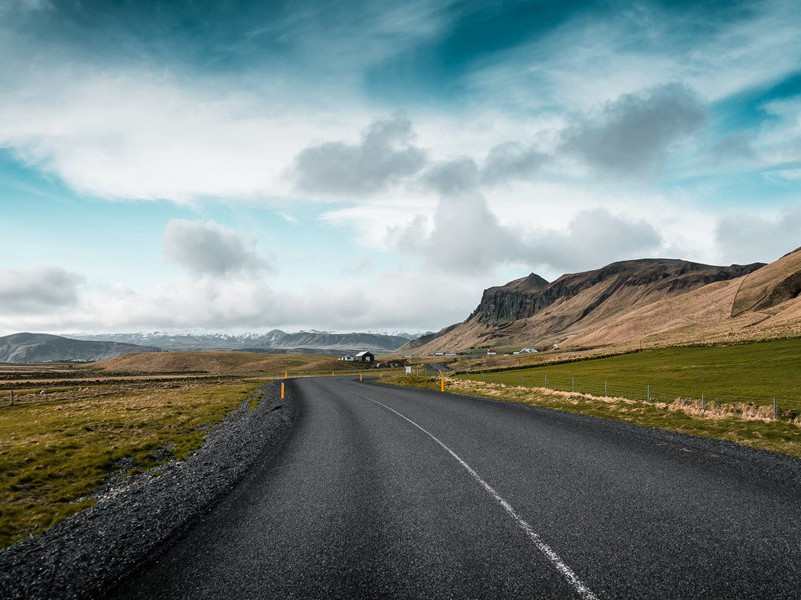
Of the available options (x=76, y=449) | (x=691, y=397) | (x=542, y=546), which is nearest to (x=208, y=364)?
(x=76, y=449)

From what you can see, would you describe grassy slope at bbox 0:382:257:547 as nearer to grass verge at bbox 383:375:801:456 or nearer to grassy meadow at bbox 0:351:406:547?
grassy meadow at bbox 0:351:406:547

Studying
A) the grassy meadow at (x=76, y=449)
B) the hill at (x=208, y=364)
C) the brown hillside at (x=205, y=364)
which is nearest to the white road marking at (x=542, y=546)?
the grassy meadow at (x=76, y=449)

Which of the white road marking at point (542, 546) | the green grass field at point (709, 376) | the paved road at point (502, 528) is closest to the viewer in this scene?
the white road marking at point (542, 546)

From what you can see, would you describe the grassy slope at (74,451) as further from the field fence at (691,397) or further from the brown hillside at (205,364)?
the brown hillside at (205,364)

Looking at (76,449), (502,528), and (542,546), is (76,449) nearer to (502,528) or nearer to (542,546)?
(502,528)

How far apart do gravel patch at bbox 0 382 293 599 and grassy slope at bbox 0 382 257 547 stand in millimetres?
1010

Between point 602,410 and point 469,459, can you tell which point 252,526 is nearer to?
point 469,459

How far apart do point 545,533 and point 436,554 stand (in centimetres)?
203

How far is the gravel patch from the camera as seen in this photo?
21.3 feet

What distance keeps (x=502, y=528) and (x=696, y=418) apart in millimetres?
17120

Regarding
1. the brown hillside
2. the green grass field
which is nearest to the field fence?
the green grass field

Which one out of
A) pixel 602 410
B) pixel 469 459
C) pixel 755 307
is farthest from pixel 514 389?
pixel 755 307

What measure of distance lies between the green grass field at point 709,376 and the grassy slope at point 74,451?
2895 cm

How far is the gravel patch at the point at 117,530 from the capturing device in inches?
256
